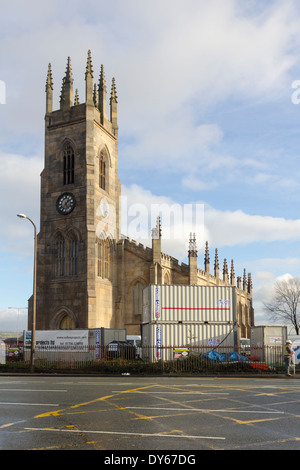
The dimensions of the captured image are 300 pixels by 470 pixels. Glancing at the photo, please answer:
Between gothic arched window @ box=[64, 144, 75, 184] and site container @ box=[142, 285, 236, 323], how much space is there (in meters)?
21.6

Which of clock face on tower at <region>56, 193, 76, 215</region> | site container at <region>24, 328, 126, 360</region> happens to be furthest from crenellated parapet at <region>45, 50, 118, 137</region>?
site container at <region>24, 328, 126, 360</region>

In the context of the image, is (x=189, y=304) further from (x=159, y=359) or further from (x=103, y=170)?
(x=103, y=170)

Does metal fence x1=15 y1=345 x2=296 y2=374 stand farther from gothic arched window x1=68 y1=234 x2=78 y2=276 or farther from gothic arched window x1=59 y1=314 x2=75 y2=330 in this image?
gothic arched window x1=68 y1=234 x2=78 y2=276

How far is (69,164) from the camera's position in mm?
46375

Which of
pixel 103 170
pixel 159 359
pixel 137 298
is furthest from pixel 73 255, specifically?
pixel 159 359

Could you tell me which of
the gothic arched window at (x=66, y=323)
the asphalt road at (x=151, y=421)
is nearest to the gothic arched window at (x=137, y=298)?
the gothic arched window at (x=66, y=323)


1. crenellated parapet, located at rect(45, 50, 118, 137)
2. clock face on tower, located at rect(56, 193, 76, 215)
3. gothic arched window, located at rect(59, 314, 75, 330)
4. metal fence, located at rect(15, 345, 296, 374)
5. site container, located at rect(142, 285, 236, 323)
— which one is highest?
crenellated parapet, located at rect(45, 50, 118, 137)

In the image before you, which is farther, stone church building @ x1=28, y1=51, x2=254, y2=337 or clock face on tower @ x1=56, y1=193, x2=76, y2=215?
clock face on tower @ x1=56, y1=193, x2=76, y2=215

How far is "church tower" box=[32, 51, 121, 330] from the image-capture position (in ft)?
141

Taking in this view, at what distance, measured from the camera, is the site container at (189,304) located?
26516 mm

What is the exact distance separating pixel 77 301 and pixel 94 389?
2799 centimetres

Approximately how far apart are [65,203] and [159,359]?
24.6 metres

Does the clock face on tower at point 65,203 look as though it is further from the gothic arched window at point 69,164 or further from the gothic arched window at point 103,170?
the gothic arched window at point 103,170

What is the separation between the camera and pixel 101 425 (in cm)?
879
